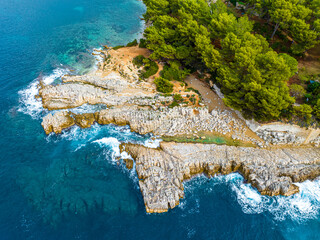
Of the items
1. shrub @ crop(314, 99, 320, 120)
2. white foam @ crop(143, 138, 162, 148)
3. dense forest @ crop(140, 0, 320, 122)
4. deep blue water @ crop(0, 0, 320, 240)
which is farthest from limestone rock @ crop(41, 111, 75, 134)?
shrub @ crop(314, 99, 320, 120)

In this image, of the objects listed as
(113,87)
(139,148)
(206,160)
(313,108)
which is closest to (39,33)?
(113,87)

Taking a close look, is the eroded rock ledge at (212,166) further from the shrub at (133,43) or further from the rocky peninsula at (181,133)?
the shrub at (133,43)

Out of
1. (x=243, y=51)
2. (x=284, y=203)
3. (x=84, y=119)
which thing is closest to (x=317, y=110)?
(x=243, y=51)

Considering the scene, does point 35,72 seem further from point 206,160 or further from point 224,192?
point 224,192

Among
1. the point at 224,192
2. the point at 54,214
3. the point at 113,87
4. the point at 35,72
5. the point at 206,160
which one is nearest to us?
the point at 54,214

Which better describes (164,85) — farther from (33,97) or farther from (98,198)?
(33,97)

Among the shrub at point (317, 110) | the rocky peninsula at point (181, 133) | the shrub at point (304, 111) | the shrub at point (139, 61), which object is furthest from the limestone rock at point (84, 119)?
the shrub at point (317, 110)

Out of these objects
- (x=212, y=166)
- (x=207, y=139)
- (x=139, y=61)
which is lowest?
(x=212, y=166)
